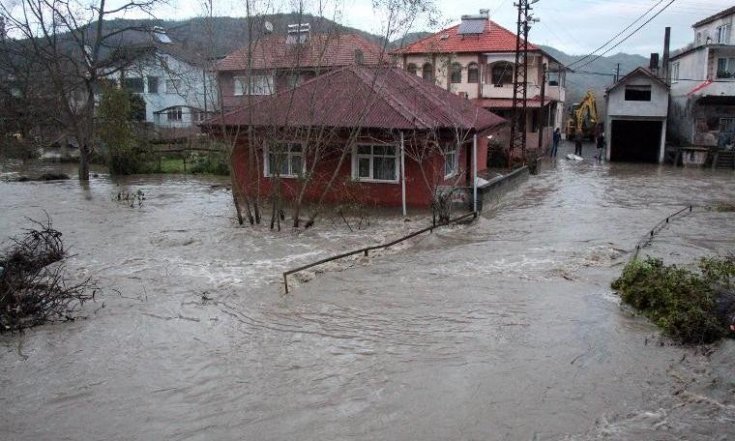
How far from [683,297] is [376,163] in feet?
38.4

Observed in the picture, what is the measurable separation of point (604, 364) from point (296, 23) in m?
11.1

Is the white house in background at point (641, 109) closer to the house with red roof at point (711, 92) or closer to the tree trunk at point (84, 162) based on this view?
the house with red roof at point (711, 92)

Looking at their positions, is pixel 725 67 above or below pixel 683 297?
above

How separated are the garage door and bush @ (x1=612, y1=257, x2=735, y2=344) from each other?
27.8 m

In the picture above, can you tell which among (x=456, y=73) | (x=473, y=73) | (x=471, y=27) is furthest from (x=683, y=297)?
(x=471, y=27)

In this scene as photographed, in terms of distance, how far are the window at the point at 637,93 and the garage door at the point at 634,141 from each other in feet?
7.05

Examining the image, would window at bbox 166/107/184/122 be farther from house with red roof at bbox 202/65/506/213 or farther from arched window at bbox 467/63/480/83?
house with red roof at bbox 202/65/506/213

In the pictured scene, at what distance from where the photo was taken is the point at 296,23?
15867 mm

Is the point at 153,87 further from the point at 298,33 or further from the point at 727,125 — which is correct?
the point at 727,125

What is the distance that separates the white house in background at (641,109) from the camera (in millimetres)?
34344

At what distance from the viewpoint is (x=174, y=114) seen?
49969 millimetres

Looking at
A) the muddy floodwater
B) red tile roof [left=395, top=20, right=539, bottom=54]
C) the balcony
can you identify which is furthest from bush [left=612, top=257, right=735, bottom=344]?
the balcony

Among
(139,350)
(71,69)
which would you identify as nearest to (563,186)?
(139,350)

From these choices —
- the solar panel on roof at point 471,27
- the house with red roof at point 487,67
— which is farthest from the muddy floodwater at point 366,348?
the solar panel on roof at point 471,27
